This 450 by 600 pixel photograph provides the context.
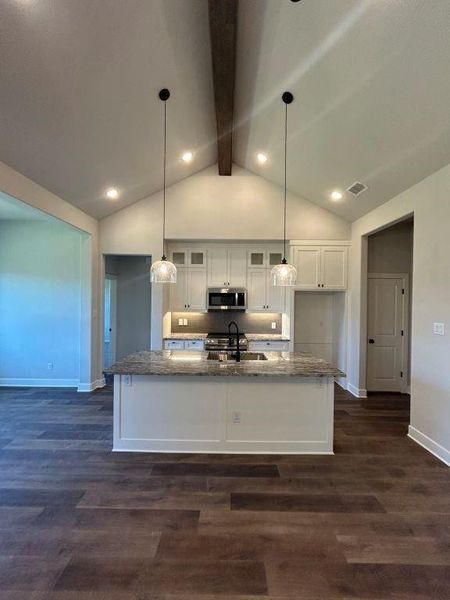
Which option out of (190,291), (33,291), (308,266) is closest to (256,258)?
(308,266)

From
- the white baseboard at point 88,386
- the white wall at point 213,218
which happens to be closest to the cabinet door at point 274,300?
the white wall at point 213,218

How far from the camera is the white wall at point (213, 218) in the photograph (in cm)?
523

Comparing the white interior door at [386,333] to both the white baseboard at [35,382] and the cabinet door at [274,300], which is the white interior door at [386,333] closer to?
the cabinet door at [274,300]

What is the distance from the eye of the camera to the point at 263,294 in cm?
549

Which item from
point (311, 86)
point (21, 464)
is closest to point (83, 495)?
point (21, 464)

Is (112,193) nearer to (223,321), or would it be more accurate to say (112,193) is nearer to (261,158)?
(261,158)

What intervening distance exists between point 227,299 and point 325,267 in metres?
1.77

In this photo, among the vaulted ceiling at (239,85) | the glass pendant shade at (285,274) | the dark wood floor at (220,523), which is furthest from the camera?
the glass pendant shade at (285,274)

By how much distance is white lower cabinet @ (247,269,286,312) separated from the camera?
5469 mm

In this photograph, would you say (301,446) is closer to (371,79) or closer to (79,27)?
(371,79)

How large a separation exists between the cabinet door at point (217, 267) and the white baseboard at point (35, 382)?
9.70 ft

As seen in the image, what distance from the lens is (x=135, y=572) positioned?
1.74 meters

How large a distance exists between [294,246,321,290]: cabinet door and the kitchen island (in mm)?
2393

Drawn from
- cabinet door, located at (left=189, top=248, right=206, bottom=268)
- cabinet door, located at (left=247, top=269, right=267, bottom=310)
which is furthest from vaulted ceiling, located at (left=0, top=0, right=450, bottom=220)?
cabinet door, located at (left=247, top=269, right=267, bottom=310)
